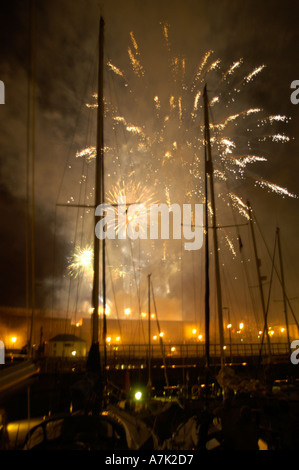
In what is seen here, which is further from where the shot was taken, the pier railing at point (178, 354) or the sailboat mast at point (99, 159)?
the pier railing at point (178, 354)

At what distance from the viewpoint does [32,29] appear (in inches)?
224

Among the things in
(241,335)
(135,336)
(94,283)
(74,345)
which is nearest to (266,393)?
(94,283)

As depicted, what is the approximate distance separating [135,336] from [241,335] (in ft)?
89.4

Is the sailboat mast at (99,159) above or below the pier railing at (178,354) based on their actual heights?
above

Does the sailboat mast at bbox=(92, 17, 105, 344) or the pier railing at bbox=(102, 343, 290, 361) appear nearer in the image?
the sailboat mast at bbox=(92, 17, 105, 344)

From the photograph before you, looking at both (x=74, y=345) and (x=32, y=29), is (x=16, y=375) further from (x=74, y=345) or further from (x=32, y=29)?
(x=74, y=345)

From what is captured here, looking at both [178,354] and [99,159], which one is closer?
[99,159]

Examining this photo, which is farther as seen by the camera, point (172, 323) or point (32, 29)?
point (172, 323)

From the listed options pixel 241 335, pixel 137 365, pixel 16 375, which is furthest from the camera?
pixel 241 335

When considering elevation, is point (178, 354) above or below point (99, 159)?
below

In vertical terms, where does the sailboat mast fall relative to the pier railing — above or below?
above
